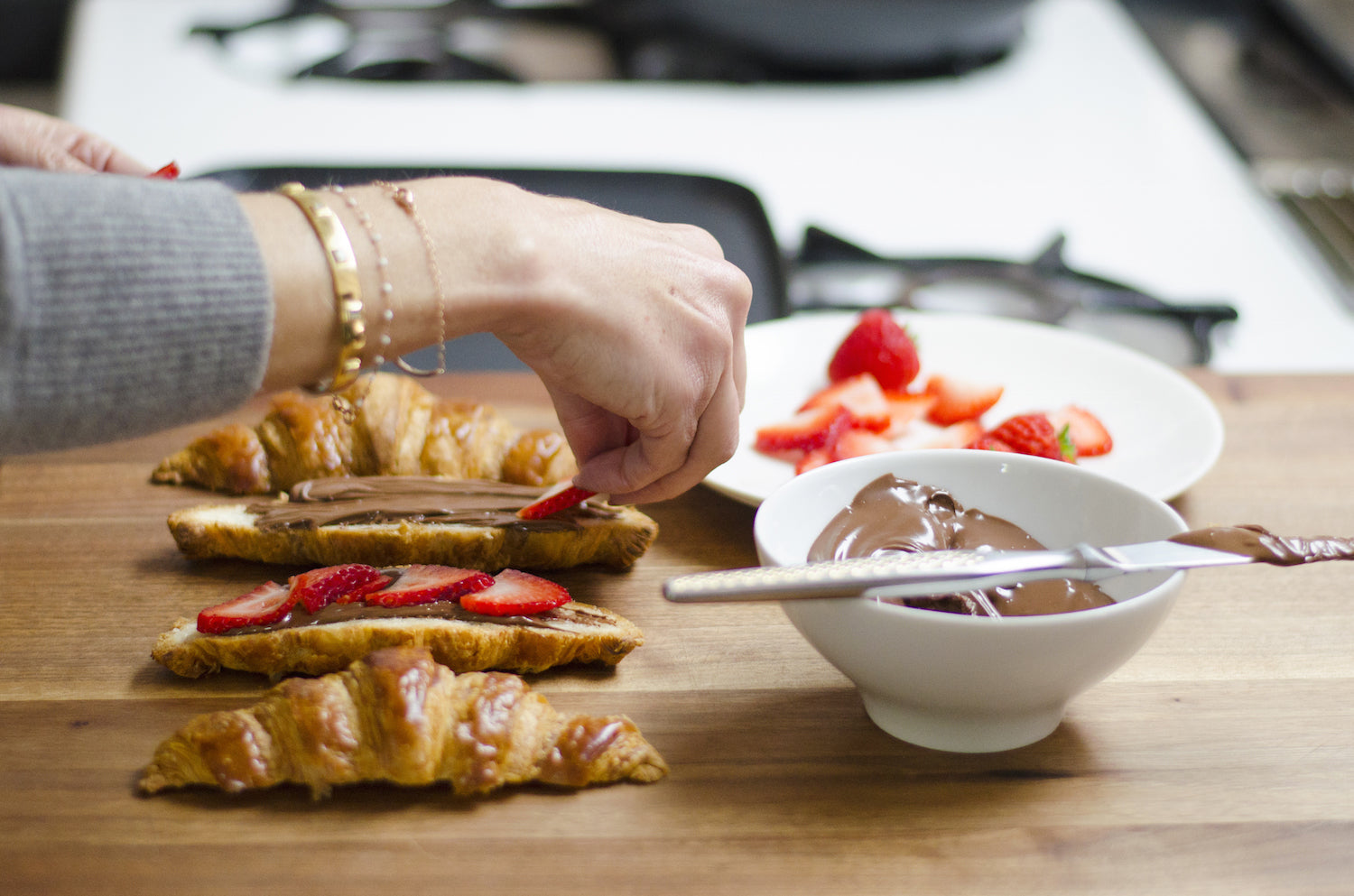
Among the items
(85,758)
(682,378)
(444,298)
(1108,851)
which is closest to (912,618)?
(1108,851)

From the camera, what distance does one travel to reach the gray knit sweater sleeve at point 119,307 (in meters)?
0.79

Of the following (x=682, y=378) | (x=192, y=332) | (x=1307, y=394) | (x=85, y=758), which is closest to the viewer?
(x=192, y=332)

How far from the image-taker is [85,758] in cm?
96

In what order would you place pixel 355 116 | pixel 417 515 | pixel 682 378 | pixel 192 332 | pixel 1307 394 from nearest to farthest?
pixel 192 332 < pixel 682 378 < pixel 417 515 < pixel 1307 394 < pixel 355 116

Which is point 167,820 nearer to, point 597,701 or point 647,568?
point 597,701

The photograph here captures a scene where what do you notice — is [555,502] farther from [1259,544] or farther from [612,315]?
[1259,544]

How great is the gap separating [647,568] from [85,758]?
0.57 metres

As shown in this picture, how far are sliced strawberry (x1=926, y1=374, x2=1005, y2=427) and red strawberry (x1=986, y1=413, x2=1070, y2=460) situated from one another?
5.3 inches

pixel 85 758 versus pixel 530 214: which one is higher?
pixel 530 214

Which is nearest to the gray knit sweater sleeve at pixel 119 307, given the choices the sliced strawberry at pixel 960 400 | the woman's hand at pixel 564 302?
the woman's hand at pixel 564 302

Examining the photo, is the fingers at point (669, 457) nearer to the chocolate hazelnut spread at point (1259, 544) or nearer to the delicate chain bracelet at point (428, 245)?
the delicate chain bracelet at point (428, 245)

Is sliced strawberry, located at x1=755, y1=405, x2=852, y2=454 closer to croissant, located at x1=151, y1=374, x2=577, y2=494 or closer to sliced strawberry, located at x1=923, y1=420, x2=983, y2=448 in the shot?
sliced strawberry, located at x1=923, y1=420, x2=983, y2=448

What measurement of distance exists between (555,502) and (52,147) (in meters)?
0.74

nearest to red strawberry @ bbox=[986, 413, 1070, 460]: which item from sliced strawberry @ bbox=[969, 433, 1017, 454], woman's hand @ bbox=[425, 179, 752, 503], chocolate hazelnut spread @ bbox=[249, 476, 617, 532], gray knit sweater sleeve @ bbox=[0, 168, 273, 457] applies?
sliced strawberry @ bbox=[969, 433, 1017, 454]
